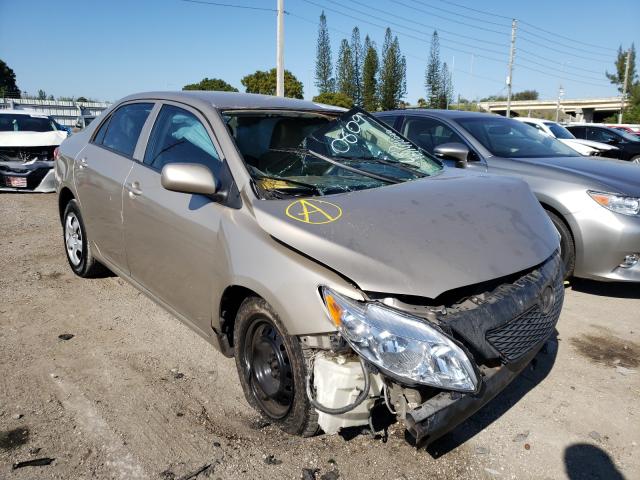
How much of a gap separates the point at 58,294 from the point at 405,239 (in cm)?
353

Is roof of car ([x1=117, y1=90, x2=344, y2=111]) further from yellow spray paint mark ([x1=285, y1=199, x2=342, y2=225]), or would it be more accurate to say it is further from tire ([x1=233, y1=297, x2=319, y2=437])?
tire ([x1=233, y1=297, x2=319, y2=437])

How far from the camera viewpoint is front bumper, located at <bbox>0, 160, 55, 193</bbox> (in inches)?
362

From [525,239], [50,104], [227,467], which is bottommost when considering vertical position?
[227,467]

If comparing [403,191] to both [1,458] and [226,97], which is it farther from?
[1,458]

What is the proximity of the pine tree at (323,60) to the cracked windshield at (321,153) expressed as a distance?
58.8 m

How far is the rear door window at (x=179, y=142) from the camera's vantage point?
298 centimetres

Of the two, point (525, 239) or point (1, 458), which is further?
point (525, 239)

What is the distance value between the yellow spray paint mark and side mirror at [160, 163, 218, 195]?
0.47 meters

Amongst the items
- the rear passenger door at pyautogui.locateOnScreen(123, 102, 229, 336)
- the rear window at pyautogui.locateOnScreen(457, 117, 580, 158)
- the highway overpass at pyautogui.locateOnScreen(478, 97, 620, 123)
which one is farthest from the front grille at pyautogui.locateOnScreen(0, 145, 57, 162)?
the highway overpass at pyautogui.locateOnScreen(478, 97, 620, 123)

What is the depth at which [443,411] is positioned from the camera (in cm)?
198

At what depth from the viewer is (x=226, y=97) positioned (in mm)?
3404

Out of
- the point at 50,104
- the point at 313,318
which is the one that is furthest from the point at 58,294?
the point at 50,104

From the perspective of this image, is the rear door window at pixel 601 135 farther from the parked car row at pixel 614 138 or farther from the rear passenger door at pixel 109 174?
the rear passenger door at pixel 109 174

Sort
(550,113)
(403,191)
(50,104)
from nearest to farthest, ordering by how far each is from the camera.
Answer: (403,191)
(50,104)
(550,113)
